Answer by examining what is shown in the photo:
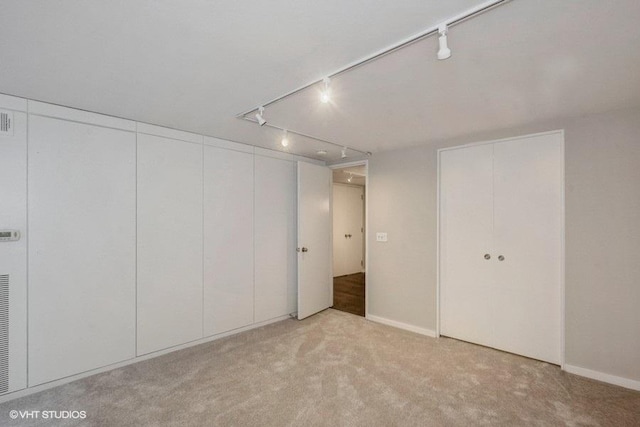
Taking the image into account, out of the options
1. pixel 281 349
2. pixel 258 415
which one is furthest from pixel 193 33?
pixel 281 349

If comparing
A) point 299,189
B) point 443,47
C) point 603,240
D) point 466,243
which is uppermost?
point 443,47

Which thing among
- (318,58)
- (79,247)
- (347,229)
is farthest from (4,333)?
(347,229)

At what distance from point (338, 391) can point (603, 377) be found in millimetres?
2373

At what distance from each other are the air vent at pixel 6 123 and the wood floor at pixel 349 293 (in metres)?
4.24

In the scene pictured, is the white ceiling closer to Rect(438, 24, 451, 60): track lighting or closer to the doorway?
Rect(438, 24, 451, 60): track lighting

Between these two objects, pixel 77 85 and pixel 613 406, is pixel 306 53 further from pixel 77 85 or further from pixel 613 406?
pixel 613 406

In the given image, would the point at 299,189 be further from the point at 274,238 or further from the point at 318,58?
the point at 318,58

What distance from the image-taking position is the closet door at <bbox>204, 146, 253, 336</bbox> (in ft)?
11.1

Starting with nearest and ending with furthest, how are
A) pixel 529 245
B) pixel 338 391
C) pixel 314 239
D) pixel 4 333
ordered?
pixel 4 333
pixel 338 391
pixel 529 245
pixel 314 239

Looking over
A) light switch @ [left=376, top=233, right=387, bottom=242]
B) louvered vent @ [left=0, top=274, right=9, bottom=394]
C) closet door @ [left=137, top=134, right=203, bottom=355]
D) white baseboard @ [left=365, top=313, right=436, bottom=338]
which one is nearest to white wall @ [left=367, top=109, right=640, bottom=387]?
white baseboard @ [left=365, top=313, right=436, bottom=338]

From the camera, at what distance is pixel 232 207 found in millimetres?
3592

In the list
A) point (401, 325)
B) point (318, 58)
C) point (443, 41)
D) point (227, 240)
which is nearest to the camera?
point (443, 41)

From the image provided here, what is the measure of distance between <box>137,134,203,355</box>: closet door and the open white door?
139cm

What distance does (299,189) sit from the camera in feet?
13.4
